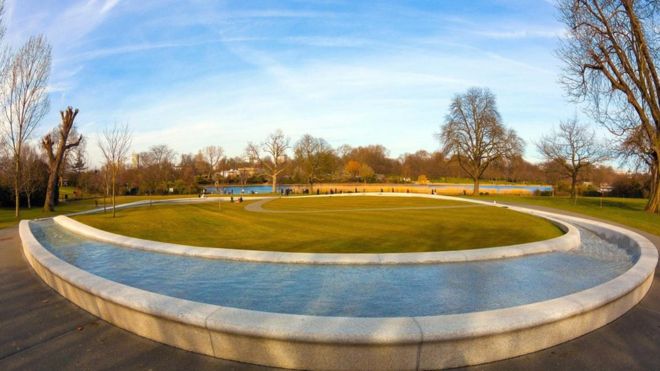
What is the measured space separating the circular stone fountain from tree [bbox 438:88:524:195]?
1166 inches

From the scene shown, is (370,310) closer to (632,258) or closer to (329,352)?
(329,352)

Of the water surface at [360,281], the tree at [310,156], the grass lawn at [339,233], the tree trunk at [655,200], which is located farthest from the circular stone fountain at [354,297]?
the tree at [310,156]

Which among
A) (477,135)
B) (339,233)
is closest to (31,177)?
(339,233)

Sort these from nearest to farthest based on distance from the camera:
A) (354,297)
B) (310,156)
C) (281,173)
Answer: (354,297), (310,156), (281,173)

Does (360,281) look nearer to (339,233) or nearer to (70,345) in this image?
(70,345)

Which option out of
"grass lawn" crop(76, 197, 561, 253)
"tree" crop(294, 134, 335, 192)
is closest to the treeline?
"tree" crop(294, 134, 335, 192)

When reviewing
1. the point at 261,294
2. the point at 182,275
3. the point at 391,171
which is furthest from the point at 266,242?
the point at 391,171

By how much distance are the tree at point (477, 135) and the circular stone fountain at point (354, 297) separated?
2961cm

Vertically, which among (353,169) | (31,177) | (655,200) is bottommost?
(655,200)

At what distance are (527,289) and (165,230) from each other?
1117 centimetres

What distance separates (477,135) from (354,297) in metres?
37.5

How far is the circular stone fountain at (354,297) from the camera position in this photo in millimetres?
3227

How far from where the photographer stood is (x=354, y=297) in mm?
5031

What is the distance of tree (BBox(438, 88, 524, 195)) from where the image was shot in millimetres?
37094
